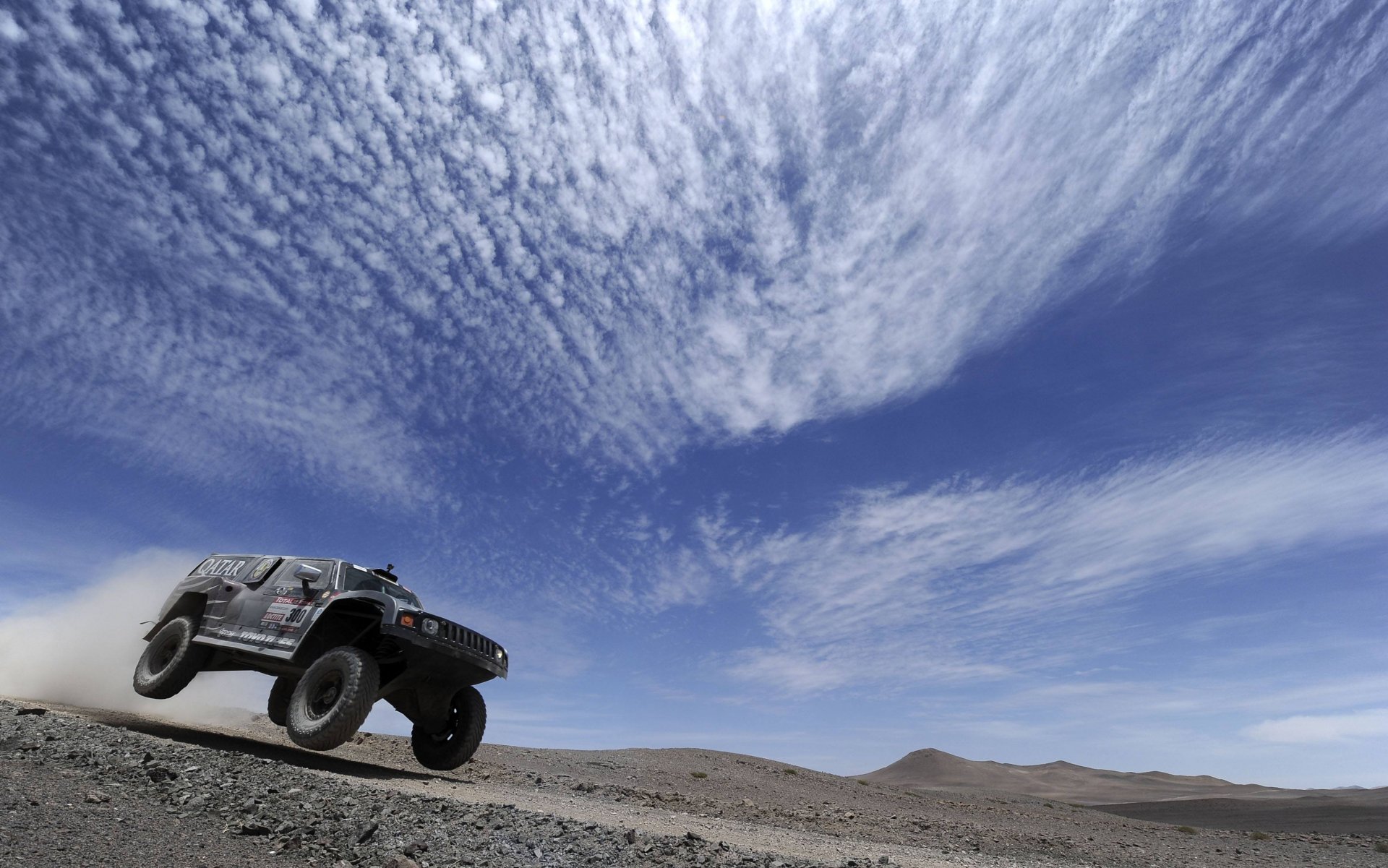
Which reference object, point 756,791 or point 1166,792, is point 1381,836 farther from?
point 1166,792

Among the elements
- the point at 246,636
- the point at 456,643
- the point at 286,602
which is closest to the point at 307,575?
the point at 286,602

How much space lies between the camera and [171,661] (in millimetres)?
12898

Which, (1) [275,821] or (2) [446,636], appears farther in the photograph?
(2) [446,636]

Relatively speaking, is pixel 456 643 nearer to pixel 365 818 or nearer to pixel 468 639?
pixel 468 639

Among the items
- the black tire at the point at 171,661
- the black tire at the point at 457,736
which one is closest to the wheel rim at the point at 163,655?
the black tire at the point at 171,661

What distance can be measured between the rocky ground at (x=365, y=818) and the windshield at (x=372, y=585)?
110 inches

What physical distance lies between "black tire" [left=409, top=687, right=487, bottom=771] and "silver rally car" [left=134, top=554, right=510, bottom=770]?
0.06ft

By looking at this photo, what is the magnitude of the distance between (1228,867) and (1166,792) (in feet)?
313

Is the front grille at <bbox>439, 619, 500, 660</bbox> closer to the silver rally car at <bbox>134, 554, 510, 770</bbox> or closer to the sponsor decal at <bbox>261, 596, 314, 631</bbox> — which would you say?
the silver rally car at <bbox>134, 554, 510, 770</bbox>

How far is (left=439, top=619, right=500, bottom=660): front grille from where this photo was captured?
1157cm

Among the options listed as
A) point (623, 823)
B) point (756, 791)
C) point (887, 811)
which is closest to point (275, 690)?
point (623, 823)

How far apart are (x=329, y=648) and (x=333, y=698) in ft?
4.53

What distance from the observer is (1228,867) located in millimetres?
15641

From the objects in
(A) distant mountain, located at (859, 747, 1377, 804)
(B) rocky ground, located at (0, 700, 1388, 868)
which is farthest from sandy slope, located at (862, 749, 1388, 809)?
(B) rocky ground, located at (0, 700, 1388, 868)
